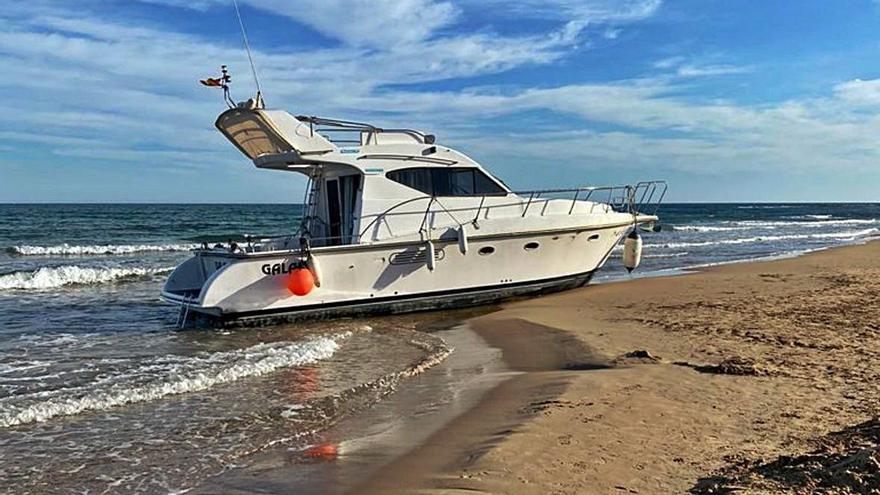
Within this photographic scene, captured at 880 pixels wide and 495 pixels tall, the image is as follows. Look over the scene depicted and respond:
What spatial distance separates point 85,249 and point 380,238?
20.3 m

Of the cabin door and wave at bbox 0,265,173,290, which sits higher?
the cabin door

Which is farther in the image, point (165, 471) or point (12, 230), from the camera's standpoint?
point (12, 230)

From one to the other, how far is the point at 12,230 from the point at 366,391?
3745 cm

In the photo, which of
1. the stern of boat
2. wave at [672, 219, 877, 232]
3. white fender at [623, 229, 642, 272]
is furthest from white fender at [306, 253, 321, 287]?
wave at [672, 219, 877, 232]

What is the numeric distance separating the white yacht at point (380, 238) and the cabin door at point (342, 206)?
1.0 inches

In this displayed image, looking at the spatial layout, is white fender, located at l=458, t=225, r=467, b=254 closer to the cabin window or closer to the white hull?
the white hull

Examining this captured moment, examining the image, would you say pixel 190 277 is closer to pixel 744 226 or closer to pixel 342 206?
pixel 342 206

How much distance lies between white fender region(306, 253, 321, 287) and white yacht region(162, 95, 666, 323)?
16mm

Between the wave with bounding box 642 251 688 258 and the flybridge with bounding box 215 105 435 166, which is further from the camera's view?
the wave with bounding box 642 251 688 258

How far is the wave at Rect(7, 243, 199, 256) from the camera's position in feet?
88.4

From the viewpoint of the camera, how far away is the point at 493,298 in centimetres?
1286

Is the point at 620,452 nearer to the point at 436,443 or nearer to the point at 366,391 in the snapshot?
the point at 436,443

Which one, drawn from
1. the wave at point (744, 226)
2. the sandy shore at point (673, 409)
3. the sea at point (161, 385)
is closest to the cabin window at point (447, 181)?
the sea at point (161, 385)

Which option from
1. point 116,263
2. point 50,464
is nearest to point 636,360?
point 50,464
